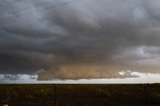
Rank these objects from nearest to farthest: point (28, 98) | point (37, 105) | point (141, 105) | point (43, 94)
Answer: point (141, 105) → point (37, 105) → point (28, 98) → point (43, 94)

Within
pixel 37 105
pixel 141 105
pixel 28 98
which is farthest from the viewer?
pixel 28 98

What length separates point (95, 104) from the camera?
3862 centimetres

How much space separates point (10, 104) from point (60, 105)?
6.79 metres

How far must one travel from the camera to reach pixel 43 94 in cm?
5131

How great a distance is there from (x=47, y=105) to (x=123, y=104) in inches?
380

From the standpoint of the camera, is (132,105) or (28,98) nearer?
(132,105)

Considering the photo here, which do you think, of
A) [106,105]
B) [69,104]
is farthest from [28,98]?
[106,105]

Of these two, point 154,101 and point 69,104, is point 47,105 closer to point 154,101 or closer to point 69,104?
point 69,104

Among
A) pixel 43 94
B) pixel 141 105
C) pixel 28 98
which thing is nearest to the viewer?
pixel 141 105

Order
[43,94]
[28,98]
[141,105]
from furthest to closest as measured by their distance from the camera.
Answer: [43,94] < [28,98] < [141,105]

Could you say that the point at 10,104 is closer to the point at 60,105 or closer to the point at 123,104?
the point at 60,105

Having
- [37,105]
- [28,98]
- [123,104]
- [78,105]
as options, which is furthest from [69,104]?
Answer: [28,98]

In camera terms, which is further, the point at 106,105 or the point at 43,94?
the point at 43,94

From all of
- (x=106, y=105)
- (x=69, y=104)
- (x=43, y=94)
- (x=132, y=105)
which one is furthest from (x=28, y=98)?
(x=132, y=105)
